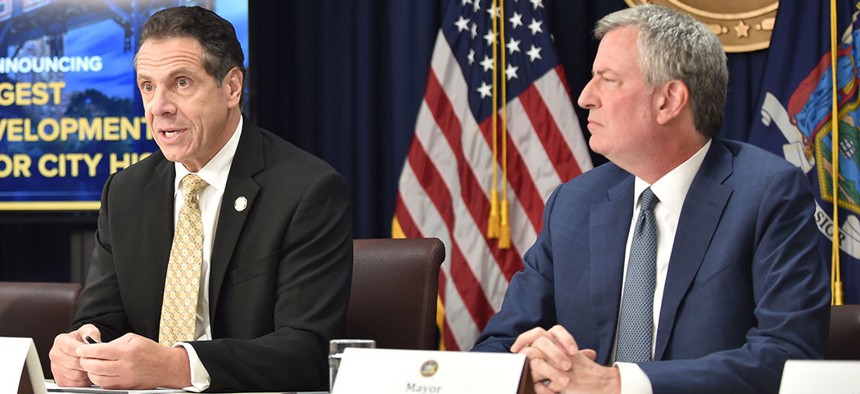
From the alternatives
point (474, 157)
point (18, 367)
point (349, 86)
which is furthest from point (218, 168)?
point (349, 86)

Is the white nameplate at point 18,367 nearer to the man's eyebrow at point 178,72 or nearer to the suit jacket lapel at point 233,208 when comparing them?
the suit jacket lapel at point 233,208

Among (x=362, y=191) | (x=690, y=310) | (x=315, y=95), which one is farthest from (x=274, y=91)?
(x=690, y=310)

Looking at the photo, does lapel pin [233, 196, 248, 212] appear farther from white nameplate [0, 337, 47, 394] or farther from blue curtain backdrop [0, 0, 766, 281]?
blue curtain backdrop [0, 0, 766, 281]

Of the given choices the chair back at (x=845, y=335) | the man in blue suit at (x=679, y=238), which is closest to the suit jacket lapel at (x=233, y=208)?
the man in blue suit at (x=679, y=238)

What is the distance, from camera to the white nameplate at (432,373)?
1.56m

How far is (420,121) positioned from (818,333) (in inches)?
108

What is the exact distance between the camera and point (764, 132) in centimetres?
446

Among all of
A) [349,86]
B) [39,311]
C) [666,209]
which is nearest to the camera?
[666,209]

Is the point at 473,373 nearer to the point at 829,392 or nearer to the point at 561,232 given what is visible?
the point at 829,392

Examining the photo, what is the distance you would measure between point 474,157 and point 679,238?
2.45 metres

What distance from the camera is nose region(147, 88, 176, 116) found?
2.55m

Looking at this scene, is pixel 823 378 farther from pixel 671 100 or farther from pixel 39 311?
pixel 39 311

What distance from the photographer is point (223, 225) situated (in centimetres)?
251

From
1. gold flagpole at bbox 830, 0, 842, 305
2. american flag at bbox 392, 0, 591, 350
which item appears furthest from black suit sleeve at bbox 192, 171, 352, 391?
gold flagpole at bbox 830, 0, 842, 305
